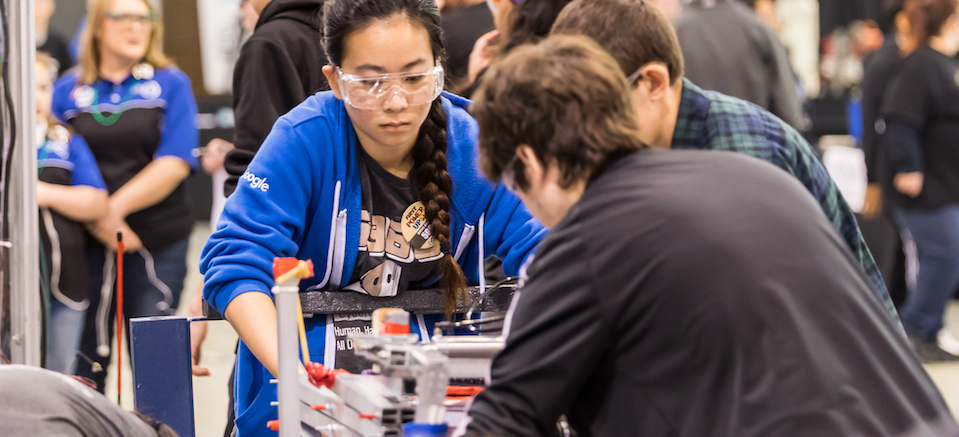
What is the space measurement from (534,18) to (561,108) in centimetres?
72

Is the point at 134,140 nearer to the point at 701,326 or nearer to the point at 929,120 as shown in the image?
the point at 701,326

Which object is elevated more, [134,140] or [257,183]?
[257,183]

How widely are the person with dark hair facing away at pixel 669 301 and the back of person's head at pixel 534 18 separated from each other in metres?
0.62

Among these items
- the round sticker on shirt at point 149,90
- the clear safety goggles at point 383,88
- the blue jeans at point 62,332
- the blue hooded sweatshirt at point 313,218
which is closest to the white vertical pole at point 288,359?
the blue hooded sweatshirt at point 313,218

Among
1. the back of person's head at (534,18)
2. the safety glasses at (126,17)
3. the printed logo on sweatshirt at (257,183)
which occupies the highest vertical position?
the back of person's head at (534,18)

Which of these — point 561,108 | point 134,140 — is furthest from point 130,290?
point 561,108

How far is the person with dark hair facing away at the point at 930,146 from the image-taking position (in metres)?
4.34

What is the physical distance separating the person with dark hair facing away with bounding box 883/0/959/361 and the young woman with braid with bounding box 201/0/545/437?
3.37m

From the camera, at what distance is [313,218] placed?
156 centimetres

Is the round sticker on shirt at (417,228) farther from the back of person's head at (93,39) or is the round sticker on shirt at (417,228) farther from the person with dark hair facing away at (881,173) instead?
the person with dark hair facing away at (881,173)

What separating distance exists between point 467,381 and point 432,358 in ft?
1.21

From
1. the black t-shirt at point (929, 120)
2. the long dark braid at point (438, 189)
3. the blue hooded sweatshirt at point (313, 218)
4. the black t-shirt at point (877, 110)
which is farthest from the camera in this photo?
the black t-shirt at point (877, 110)

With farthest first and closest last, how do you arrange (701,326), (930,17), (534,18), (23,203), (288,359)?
(930,17), (23,203), (534,18), (288,359), (701,326)

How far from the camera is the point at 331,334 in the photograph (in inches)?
61.2
